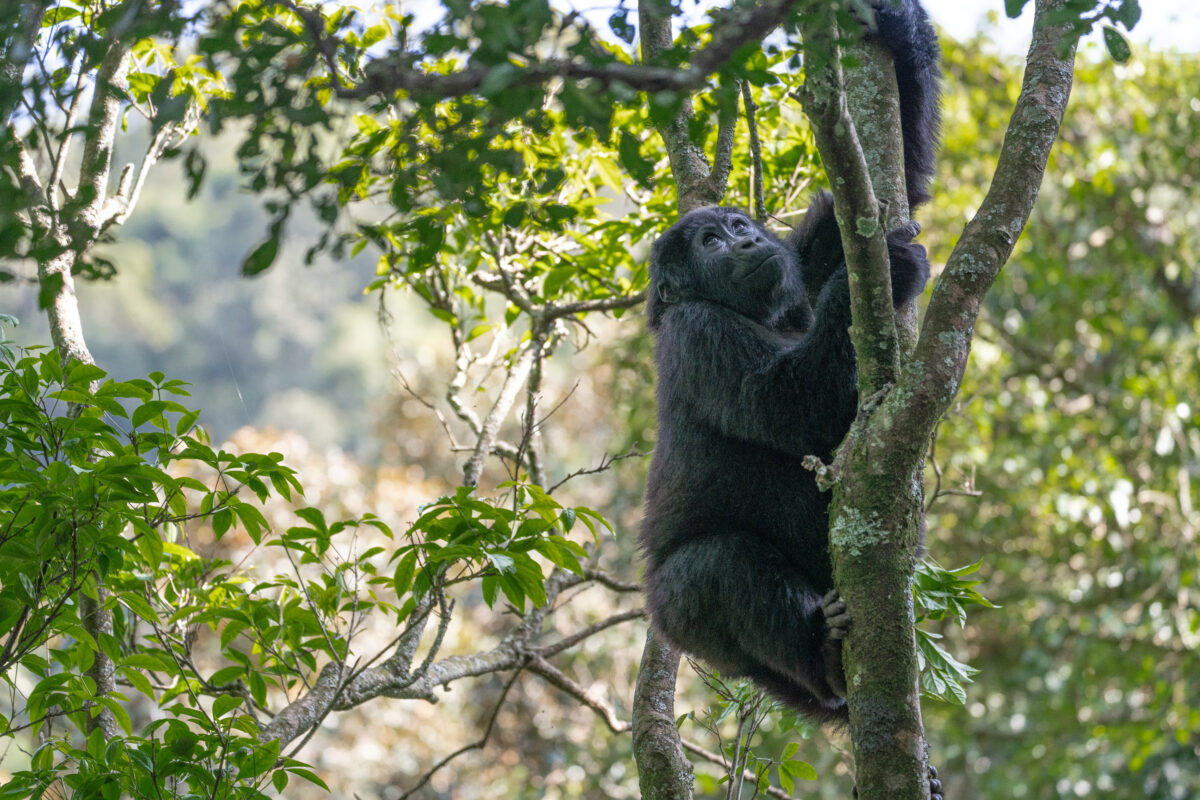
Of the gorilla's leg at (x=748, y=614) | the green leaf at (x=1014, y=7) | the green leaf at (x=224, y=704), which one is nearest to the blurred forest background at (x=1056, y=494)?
the gorilla's leg at (x=748, y=614)

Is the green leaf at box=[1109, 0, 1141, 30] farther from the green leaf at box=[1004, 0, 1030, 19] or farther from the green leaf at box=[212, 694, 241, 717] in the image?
the green leaf at box=[212, 694, 241, 717]

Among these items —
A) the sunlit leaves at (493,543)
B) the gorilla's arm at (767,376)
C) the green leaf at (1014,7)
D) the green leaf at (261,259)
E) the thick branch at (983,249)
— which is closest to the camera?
the green leaf at (261,259)

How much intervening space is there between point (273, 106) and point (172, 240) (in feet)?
214

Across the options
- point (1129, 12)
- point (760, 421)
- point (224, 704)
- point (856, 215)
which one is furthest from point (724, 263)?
point (224, 704)

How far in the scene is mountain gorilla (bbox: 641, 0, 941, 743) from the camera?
3.76 m

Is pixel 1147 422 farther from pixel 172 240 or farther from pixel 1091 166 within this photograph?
pixel 172 240

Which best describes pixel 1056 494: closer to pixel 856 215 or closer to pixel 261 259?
pixel 856 215

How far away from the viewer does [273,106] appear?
202cm

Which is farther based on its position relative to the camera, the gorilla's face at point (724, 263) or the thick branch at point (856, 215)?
the gorilla's face at point (724, 263)

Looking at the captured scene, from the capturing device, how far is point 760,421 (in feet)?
12.8

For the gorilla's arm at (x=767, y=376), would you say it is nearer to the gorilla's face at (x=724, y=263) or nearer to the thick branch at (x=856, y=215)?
the gorilla's face at (x=724, y=263)

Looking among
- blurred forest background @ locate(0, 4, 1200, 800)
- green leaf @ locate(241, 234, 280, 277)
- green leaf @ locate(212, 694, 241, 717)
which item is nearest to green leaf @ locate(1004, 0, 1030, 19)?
green leaf @ locate(241, 234, 280, 277)

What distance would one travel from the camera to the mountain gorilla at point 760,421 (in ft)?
12.3

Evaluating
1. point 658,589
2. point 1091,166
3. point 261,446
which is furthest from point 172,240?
point 658,589
